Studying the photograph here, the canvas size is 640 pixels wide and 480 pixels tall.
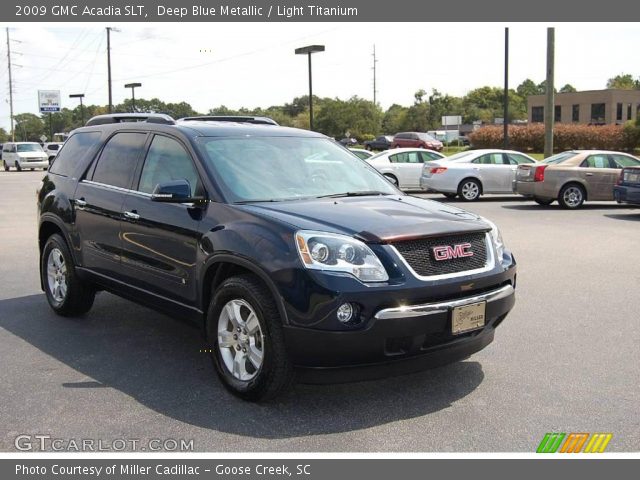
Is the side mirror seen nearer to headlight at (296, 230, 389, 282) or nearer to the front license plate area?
headlight at (296, 230, 389, 282)

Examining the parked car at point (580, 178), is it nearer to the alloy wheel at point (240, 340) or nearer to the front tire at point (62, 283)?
the front tire at point (62, 283)

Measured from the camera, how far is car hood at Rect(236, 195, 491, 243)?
4176mm

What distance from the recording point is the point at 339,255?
4.05 meters

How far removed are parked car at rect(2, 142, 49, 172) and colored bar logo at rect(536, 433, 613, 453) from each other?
39537mm

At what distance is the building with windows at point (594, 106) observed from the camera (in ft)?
260

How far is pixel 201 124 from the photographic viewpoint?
5.59m

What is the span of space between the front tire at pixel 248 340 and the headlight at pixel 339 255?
1.24 ft

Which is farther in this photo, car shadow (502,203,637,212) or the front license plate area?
car shadow (502,203,637,212)

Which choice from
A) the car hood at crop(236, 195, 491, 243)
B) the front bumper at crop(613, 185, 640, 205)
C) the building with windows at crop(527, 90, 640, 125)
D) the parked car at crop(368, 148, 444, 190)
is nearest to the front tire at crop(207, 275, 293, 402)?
the car hood at crop(236, 195, 491, 243)

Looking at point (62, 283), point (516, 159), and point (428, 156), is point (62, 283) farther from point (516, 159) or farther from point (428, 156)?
point (428, 156)

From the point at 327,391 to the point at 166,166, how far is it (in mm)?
2152

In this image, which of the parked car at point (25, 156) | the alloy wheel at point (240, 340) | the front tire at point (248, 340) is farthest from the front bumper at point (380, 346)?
the parked car at point (25, 156)

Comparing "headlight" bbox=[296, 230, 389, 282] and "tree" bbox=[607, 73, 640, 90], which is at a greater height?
"tree" bbox=[607, 73, 640, 90]

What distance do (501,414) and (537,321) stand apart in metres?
2.36
